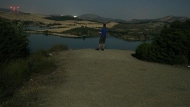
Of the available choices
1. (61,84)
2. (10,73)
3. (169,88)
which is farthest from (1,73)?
(169,88)

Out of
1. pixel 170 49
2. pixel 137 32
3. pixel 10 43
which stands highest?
pixel 10 43

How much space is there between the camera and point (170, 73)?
39.9ft

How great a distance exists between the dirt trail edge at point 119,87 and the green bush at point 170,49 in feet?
8.73

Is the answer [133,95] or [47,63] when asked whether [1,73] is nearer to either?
[47,63]

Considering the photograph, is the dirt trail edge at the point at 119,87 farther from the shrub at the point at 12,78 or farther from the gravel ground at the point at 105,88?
the shrub at the point at 12,78

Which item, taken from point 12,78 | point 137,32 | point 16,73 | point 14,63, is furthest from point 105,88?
point 137,32

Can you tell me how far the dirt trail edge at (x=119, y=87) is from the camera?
724cm

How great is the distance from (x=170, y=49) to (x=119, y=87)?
775 cm

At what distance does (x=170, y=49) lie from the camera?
15492 millimetres

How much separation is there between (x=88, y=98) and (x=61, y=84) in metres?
1.95

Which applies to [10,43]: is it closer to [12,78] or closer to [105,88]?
[12,78]

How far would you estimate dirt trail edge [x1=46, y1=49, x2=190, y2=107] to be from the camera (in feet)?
23.8

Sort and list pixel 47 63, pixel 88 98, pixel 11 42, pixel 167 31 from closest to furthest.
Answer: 1. pixel 88 98
2. pixel 47 63
3. pixel 11 42
4. pixel 167 31

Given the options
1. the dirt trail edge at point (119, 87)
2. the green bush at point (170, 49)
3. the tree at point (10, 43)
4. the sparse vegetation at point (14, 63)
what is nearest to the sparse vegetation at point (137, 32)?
the green bush at point (170, 49)
